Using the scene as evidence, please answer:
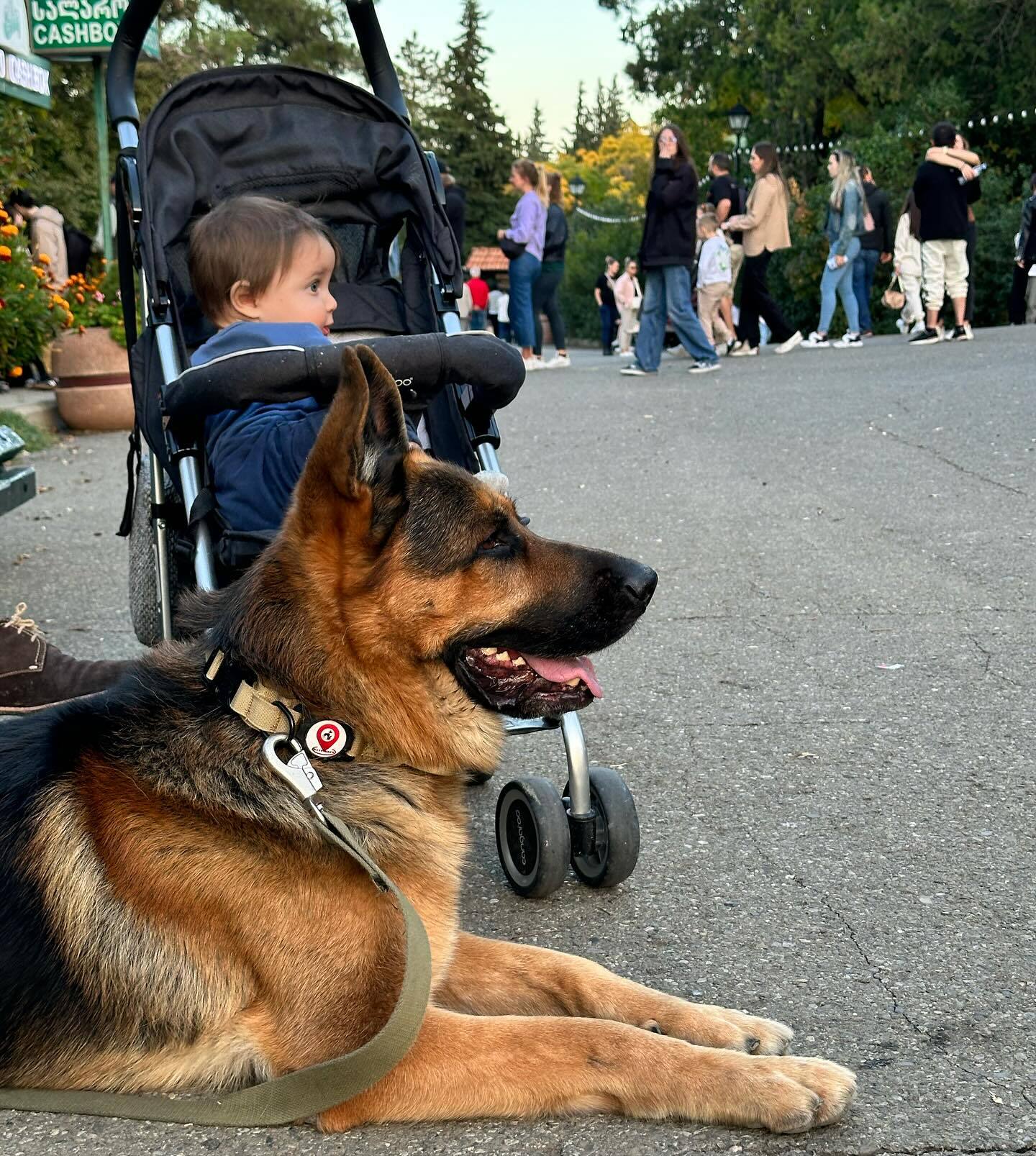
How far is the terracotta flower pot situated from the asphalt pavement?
2.39 meters

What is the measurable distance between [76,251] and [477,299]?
749 inches

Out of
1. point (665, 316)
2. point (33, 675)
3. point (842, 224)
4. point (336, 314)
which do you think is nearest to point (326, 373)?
point (336, 314)

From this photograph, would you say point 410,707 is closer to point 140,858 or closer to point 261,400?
point 140,858

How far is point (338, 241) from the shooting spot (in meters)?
5.17

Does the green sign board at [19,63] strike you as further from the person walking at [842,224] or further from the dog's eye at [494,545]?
the dog's eye at [494,545]

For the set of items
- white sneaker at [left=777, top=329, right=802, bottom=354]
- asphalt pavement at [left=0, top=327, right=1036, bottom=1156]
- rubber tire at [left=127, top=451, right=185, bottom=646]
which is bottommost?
asphalt pavement at [left=0, top=327, right=1036, bottom=1156]

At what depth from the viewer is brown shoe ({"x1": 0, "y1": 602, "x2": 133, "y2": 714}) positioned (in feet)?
14.7

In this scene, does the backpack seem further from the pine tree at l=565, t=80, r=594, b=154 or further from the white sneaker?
the pine tree at l=565, t=80, r=594, b=154

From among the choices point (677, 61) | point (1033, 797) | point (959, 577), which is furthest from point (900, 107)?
point (1033, 797)

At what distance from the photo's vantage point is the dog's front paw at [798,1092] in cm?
Answer: 252

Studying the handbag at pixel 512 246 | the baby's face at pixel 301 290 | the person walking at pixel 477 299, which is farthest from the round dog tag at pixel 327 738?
the person walking at pixel 477 299

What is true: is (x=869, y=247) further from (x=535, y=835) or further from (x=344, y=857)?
(x=344, y=857)

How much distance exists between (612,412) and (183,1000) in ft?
35.6

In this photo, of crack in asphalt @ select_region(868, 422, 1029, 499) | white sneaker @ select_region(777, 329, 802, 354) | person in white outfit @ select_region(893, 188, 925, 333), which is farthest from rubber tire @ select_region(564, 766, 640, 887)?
person in white outfit @ select_region(893, 188, 925, 333)
